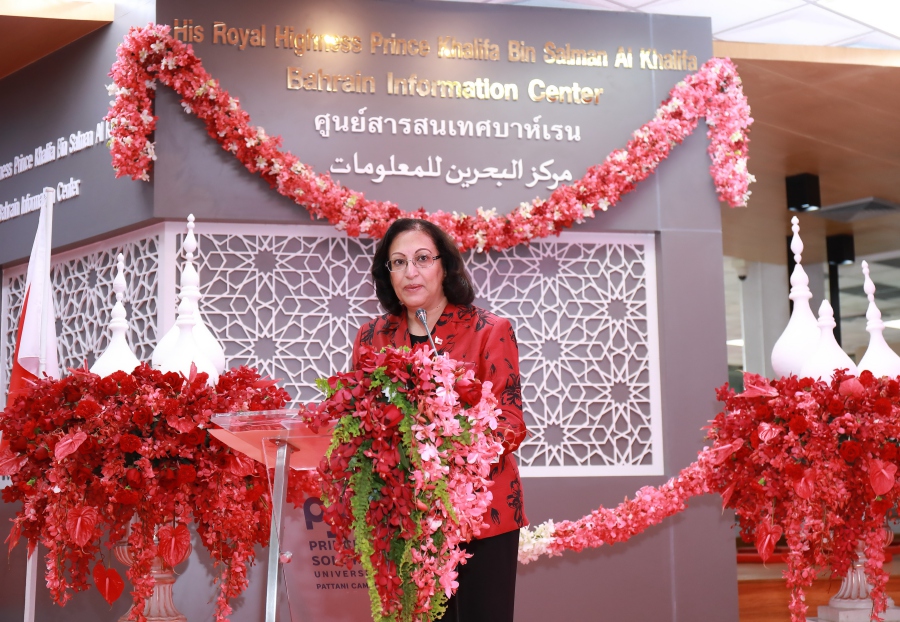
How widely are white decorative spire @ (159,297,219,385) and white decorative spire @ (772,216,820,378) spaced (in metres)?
2.31

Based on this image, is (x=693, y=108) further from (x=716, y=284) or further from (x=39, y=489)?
(x=39, y=489)

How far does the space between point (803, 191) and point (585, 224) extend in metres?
4.24

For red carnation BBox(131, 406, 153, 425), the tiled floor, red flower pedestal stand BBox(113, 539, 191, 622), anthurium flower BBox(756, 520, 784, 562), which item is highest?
red carnation BBox(131, 406, 153, 425)

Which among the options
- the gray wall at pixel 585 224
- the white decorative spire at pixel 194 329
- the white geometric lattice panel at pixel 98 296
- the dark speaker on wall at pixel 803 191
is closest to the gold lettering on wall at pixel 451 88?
the gray wall at pixel 585 224

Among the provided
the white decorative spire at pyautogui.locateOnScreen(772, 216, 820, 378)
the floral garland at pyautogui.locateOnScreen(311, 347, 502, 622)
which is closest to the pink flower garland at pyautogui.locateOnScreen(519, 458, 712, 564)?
the white decorative spire at pyautogui.locateOnScreen(772, 216, 820, 378)

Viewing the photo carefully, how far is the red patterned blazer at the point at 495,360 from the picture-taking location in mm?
2412

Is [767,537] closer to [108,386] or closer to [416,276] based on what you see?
[416,276]

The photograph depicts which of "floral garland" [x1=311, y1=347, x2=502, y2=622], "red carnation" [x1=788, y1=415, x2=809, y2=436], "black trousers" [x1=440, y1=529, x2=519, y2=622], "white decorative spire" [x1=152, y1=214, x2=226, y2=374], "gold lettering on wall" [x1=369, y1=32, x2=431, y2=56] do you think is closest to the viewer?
"floral garland" [x1=311, y1=347, x2=502, y2=622]

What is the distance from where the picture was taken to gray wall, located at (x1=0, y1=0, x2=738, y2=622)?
16.4 ft

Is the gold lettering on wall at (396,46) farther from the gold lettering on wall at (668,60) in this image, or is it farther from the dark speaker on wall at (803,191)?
the dark speaker on wall at (803,191)

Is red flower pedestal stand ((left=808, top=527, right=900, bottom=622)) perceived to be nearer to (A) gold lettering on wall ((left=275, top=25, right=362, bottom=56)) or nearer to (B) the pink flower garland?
(B) the pink flower garland

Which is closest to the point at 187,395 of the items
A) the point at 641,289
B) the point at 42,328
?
the point at 42,328

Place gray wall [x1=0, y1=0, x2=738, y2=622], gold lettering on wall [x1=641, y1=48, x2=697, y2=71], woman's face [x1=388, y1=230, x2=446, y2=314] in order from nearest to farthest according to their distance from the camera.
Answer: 1. woman's face [x1=388, y1=230, x2=446, y2=314]
2. gray wall [x1=0, y1=0, x2=738, y2=622]
3. gold lettering on wall [x1=641, y1=48, x2=697, y2=71]

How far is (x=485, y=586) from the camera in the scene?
238cm
